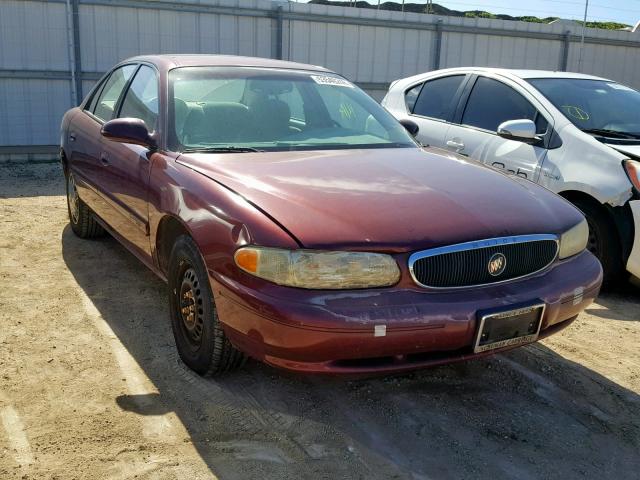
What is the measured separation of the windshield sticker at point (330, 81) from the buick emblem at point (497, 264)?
205 centimetres

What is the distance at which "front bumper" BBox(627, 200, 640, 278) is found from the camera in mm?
4457

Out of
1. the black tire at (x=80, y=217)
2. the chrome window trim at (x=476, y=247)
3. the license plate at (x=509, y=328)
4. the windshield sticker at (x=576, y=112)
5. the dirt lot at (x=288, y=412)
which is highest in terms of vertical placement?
the windshield sticker at (x=576, y=112)

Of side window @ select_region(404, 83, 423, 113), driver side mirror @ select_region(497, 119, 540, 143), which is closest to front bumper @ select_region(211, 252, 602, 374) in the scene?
driver side mirror @ select_region(497, 119, 540, 143)

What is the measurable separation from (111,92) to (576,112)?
355 centimetres

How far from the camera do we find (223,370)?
3.19m

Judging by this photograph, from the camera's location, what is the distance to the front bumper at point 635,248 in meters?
4.46

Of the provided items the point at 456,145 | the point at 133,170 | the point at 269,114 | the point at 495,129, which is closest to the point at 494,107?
the point at 495,129

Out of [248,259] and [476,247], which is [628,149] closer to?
[476,247]

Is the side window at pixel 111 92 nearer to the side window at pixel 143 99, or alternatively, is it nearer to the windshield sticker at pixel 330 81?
the side window at pixel 143 99

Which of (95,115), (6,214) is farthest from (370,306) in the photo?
(6,214)

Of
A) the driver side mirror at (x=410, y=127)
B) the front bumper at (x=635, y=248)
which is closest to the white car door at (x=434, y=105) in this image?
the driver side mirror at (x=410, y=127)

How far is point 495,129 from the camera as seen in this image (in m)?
5.54

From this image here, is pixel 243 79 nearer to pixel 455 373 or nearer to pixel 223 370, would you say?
pixel 223 370

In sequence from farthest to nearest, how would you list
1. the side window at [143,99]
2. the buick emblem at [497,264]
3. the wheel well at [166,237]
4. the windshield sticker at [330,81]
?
the windshield sticker at [330,81] < the side window at [143,99] < the wheel well at [166,237] < the buick emblem at [497,264]
